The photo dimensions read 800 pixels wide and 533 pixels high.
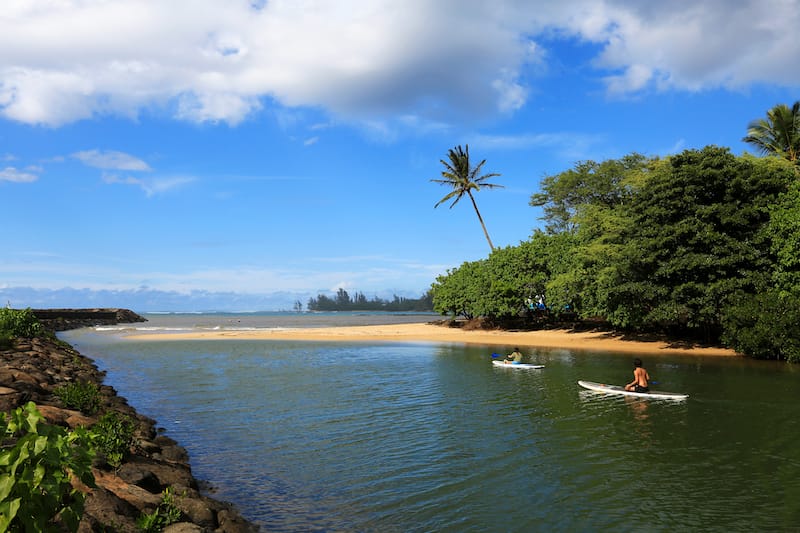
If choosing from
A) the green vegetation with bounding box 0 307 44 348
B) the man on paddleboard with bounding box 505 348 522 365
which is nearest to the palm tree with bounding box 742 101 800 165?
the man on paddleboard with bounding box 505 348 522 365

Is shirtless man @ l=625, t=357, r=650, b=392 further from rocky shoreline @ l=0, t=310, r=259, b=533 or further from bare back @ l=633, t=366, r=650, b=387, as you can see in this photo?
rocky shoreline @ l=0, t=310, r=259, b=533

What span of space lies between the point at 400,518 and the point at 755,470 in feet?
27.2

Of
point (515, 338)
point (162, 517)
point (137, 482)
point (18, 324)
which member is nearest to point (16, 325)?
point (18, 324)

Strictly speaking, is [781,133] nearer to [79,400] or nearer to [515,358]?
[515,358]

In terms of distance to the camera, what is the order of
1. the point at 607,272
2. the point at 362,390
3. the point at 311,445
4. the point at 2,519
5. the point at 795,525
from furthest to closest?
the point at 607,272 < the point at 362,390 < the point at 311,445 < the point at 795,525 < the point at 2,519

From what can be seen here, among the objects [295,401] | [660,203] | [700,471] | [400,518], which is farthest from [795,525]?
[660,203]

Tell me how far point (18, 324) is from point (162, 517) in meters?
33.5

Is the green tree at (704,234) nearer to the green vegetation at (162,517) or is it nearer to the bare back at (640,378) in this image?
the bare back at (640,378)

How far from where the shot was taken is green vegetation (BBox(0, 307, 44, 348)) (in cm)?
2741

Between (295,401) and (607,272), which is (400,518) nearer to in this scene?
(295,401)

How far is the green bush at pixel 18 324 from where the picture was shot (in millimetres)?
30791

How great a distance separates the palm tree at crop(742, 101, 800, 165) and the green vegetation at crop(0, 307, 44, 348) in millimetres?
57214

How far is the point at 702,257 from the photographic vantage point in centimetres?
3073

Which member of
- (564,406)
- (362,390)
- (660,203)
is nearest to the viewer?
(564,406)
